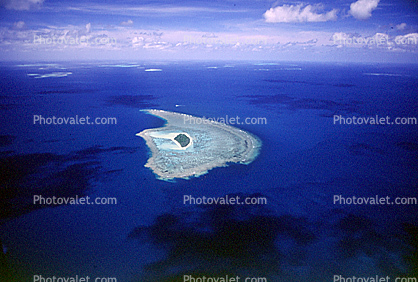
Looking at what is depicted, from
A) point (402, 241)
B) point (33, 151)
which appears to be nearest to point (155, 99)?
point (33, 151)

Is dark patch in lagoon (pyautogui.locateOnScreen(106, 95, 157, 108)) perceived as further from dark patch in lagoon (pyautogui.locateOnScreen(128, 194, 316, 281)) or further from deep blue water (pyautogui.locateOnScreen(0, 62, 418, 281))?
dark patch in lagoon (pyautogui.locateOnScreen(128, 194, 316, 281))

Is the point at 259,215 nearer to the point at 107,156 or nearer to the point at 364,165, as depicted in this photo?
the point at 364,165

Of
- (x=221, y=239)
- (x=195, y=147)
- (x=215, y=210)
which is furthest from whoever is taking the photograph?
(x=195, y=147)

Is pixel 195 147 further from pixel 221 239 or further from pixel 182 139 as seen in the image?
pixel 221 239

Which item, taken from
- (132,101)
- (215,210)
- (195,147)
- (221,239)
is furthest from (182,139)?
(132,101)

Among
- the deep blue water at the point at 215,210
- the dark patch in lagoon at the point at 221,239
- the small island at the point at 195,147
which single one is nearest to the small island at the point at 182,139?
the small island at the point at 195,147

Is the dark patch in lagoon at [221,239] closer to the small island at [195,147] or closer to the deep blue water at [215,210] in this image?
the deep blue water at [215,210]

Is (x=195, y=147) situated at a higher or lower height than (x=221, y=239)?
higher
